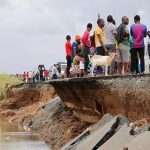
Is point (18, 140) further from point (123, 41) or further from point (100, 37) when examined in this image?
point (123, 41)

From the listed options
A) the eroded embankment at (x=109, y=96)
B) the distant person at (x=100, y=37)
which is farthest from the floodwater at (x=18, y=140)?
the distant person at (x=100, y=37)

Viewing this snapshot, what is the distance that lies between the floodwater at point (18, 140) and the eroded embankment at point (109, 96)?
1493mm

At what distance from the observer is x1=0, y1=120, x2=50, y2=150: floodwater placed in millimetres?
15176

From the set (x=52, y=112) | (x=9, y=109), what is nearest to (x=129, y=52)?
(x=52, y=112)

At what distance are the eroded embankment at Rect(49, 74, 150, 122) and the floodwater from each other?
4.90 feet

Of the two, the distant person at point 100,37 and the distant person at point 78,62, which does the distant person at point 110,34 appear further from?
the distant person at point 78,62

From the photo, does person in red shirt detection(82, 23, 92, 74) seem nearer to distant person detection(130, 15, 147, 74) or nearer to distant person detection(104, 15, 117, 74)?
distant person detection(104, 15, 117, 74)

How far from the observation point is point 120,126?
9.53 meters

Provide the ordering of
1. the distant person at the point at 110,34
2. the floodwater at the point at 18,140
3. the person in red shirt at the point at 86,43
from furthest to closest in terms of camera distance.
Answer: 1. the person in red shirt at the point at 86,43
2. the floodwater at the point at 18,140
3. the distant person at the point at 110,34

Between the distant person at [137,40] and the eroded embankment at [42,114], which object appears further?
the eroded embankment at [42,114]

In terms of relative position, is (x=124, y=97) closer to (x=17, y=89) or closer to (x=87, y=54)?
(x=87, y=54)

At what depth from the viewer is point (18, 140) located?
1714 centimetres

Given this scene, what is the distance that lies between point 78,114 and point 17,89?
14870 millimetres

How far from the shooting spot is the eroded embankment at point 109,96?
34.8ft
